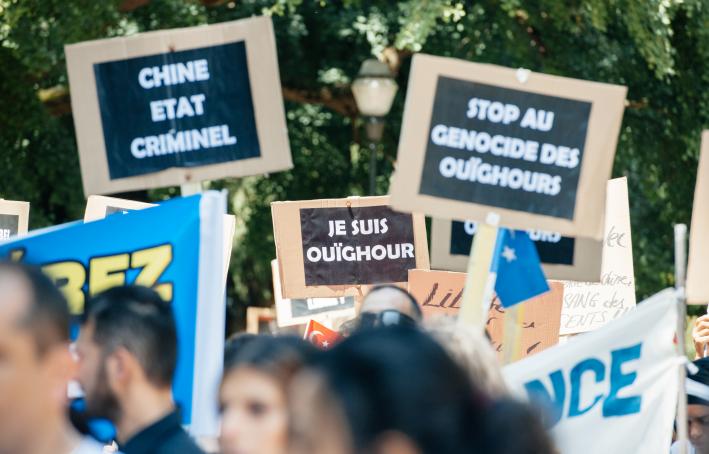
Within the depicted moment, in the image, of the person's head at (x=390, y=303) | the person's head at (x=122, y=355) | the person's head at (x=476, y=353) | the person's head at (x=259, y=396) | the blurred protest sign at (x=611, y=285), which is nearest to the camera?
the person's head at (x=476, y=353)

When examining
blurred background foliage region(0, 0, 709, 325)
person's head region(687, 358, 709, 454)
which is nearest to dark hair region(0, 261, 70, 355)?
person's head region(687, 358, 709, 454)

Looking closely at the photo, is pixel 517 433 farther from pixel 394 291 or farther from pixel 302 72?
pixel 302 72

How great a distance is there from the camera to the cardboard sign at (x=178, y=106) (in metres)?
4.32

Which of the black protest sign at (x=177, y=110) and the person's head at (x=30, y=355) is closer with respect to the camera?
the person's head at (x=30, y=355)

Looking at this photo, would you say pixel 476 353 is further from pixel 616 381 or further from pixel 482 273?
pixel 616 381

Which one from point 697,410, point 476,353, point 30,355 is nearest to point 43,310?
point 30,355

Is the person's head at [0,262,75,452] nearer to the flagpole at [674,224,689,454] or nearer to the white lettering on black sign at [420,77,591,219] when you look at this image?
the white lettering on black sign at [420,77,591,219]

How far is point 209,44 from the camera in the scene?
436 cm

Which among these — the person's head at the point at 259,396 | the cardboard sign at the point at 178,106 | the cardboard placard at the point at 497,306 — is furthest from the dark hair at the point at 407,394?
the cardboard placard at the point at 497,306

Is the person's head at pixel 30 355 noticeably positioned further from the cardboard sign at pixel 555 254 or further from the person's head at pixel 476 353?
the cardboard sign at pixel 555 254

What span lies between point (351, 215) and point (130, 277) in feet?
11.2

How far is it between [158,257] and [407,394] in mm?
2399

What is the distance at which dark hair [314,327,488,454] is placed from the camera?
183 cm

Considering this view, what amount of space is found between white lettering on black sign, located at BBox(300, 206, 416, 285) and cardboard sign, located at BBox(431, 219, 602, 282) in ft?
7.48
